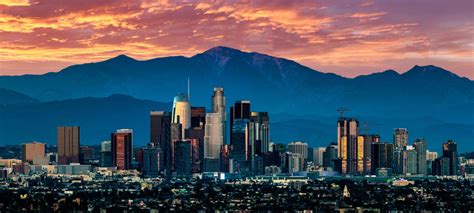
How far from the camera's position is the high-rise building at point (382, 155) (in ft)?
559

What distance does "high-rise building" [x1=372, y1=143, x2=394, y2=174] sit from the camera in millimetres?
170250

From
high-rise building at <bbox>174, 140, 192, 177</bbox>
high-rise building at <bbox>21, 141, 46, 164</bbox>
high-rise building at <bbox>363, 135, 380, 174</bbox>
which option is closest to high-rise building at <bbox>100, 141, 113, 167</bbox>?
high-rise building at <bbox>21, 141, 46, 164</bbox>

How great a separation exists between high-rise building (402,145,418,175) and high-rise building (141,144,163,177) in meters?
30.0

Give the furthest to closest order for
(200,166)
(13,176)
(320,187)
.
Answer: (200,166) < (13,176) < (320,187)

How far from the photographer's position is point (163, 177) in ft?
501

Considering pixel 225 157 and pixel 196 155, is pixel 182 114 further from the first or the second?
pixel 225 157

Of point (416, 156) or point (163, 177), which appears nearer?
point (163, 177)

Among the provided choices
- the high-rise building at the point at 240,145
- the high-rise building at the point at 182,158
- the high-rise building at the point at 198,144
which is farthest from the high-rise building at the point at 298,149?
the high-rise building at the point at 182,158

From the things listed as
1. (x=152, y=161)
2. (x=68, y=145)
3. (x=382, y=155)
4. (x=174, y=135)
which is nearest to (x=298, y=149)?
(x=382, y=155)

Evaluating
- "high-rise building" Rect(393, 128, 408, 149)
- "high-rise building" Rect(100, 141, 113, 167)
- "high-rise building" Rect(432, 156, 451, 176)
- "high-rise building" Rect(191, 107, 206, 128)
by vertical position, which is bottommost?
"high-rise building" Rect(432, 156, 451, 176)

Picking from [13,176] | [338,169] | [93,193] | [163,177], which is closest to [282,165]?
[338,169]

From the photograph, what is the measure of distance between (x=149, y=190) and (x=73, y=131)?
241 feet

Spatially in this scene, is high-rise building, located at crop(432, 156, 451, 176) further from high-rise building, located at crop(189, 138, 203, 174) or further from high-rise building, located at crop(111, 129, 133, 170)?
high-rise building, located at crop(111, 129, 133, 170)

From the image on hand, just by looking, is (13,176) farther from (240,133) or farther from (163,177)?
(240,133)
